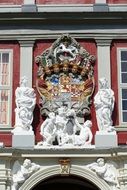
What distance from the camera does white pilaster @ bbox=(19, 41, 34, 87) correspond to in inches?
679

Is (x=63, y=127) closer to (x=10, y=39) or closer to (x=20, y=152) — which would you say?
A: (x=20, y=152)

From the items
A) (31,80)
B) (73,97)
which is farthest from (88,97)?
(31,80)

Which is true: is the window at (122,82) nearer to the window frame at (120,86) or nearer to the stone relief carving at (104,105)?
the window frame at (120,86)

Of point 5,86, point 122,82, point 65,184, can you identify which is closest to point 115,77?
point 122,82

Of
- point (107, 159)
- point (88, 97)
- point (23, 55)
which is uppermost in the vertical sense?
point (23, 55)

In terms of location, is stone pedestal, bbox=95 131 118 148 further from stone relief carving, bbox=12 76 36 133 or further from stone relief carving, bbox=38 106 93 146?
stone relief carving, bbox=12 76 36 133

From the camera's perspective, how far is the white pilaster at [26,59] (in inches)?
679

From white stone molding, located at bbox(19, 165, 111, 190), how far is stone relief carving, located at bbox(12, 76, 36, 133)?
1.10 metres

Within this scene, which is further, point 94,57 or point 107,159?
point 94,57

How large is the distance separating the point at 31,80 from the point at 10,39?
1217mm

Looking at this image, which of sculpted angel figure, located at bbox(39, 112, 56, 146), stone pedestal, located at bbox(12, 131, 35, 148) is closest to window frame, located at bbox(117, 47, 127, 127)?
sculpted angel figure, located at bbox(39, 112, 56, 146)

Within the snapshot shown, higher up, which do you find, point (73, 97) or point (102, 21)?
point (102, 21)

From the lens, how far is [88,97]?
56.0 ft

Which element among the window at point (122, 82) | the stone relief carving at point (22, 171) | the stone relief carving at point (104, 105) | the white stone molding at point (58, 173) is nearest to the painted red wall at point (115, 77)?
the window at point (122, 82)
